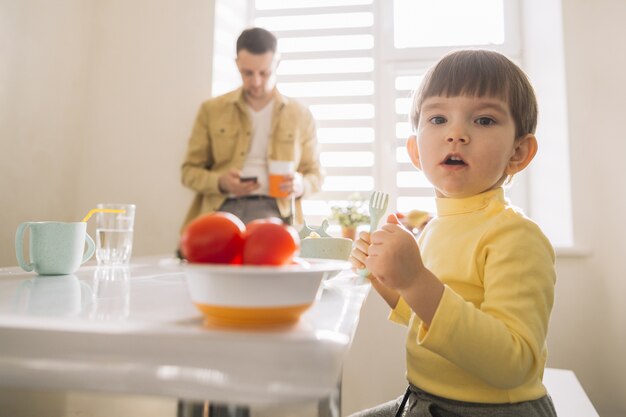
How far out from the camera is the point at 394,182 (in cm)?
253

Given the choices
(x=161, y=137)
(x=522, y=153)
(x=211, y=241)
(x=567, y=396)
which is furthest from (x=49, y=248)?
(x=161, y=137)

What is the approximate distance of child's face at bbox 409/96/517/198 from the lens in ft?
2.51

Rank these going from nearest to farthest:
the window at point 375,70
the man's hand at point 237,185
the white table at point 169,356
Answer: the white table at point 169,356 < the man's hand at point 237,185 < the window at point 375,70

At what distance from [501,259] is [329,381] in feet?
1.38

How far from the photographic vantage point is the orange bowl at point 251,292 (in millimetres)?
395

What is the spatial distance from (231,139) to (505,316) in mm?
1861

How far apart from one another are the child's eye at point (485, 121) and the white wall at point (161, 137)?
57.1 inches

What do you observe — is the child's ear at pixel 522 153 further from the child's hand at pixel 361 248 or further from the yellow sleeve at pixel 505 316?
the child's hand at pixel 361 248

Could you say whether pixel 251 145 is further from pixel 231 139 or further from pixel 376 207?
pixel 376 207

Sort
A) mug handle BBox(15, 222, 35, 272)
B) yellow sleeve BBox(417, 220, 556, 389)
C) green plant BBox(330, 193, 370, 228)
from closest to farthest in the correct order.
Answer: yellow sleeve BBox(417, 220, 556, 389) < mug handle BBox(15, 222, 35, 272) < green plant BBox(330, 193, 370, 228)

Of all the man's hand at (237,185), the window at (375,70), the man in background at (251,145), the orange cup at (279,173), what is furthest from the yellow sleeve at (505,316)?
the window at (375,70)

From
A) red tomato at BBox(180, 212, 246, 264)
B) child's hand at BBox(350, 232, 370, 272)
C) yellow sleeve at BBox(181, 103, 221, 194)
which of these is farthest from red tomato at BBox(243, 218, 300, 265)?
yellow sleeve at BBox(181, 103, 221, 194)

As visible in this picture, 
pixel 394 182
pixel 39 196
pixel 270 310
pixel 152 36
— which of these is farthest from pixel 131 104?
pixel 270 310

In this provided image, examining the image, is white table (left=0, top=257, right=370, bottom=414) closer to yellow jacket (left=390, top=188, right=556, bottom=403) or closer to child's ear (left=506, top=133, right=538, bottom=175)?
yellow jacket (left=390, top=188, right=556, bottom=403)
